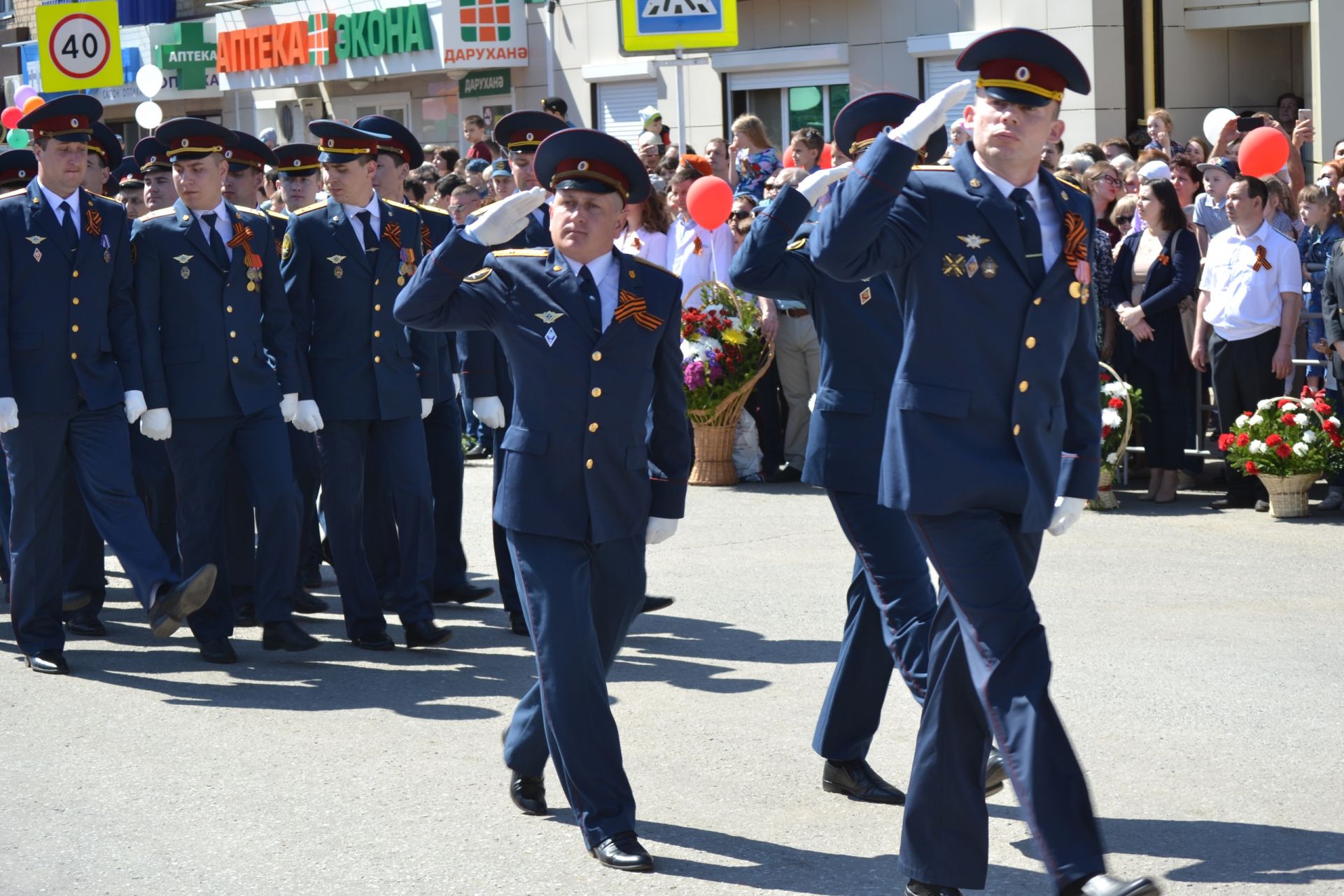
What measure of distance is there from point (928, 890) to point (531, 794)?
1.36 meters

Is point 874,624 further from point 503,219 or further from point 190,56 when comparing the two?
point 190,56

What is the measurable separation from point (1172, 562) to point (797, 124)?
1385 centimetres

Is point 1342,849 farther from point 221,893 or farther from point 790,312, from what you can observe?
point 790,312

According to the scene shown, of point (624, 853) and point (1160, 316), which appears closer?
point (624, 853)

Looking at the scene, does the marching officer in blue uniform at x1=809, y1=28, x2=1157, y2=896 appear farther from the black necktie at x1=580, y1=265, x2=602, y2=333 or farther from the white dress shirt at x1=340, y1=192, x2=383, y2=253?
the white dress shirt at x1=340, y1=192, x2=383, y2=253

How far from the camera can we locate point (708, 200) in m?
11.7

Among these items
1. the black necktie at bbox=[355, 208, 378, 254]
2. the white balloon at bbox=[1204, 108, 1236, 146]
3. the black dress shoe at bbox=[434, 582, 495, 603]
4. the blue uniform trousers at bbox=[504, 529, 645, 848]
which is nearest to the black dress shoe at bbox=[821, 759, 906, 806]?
the blue uniform trousers at bbox=[504, 529, 645, 848]

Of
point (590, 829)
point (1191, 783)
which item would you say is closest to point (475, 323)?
point (590, 829)

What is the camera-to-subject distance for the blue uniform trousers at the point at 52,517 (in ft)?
24.3

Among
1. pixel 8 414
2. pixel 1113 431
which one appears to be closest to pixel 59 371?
pixel 8 414

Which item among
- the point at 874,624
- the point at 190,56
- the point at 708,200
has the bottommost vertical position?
the point at 874,624

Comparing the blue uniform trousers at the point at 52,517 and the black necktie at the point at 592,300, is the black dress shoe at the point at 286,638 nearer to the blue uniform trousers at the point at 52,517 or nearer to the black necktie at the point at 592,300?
the blue uniform trousers at the point at 52,517

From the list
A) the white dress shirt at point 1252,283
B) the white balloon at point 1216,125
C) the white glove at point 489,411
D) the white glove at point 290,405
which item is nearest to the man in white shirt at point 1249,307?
the white dress shirt at point 1252,283

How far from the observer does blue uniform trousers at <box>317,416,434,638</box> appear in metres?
7.68
